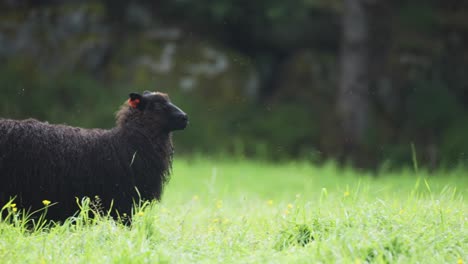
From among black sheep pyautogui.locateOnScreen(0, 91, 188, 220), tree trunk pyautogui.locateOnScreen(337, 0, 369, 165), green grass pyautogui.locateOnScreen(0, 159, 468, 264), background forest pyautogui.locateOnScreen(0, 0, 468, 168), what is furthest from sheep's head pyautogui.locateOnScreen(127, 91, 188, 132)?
tree trunk pyautogui.locateOnScreen(337, 0, 369, 165)

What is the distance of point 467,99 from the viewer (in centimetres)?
1557

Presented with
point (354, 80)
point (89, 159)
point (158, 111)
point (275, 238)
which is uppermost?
point (158, 111)

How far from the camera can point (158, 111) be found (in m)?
6.60

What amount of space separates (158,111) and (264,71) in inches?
411

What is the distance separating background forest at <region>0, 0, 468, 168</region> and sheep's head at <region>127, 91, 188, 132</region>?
760 centimetres

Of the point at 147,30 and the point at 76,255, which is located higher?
the point at 147,30

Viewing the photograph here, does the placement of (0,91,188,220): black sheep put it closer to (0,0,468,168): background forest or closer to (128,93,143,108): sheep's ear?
(128,93,143,108): sheep's ear

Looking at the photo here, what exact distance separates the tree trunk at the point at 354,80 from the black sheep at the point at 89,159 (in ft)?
26.5

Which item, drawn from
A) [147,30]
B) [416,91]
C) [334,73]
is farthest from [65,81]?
[416,91]

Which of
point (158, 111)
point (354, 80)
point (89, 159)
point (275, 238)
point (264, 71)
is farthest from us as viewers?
point (264, 71)

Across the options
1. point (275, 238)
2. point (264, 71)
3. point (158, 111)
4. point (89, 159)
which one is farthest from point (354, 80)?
point (275, 238)

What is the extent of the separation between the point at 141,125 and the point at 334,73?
10417mm

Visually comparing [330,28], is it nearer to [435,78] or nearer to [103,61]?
[435,78]

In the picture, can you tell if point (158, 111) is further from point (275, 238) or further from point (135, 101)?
point (275, 238)
